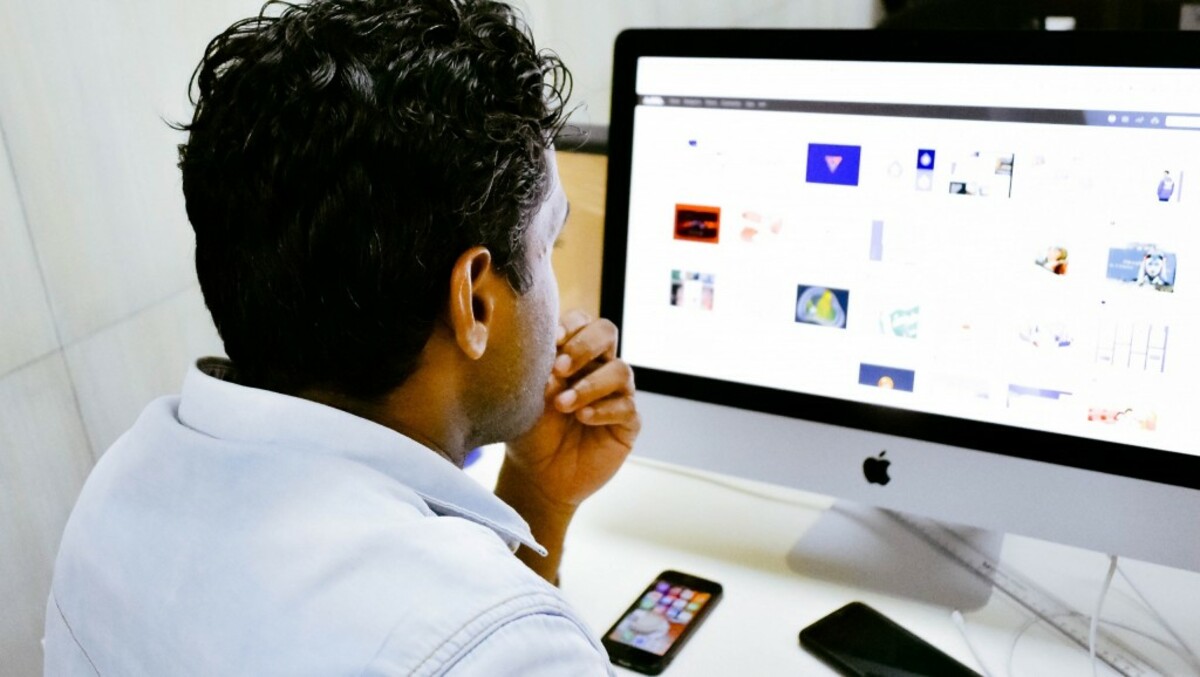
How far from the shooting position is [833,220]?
3.07 ft

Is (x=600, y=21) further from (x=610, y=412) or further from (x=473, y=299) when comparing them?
(x=473, y=299)

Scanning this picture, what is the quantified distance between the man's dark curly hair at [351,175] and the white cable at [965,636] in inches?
22.3

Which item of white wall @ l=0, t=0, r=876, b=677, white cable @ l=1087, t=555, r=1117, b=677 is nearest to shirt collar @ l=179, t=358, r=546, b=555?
white wall @ l=0, t=0, r=876, b=677

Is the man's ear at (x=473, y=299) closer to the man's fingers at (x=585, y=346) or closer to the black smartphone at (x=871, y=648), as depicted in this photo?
the man's fingers at (x=585, y=346)

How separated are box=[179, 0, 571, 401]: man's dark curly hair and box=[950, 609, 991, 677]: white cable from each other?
1.86 ft

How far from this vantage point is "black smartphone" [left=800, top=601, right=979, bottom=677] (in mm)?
851

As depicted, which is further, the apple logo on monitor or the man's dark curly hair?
the apple logo on monitor

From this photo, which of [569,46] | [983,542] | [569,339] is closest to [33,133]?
[569,339]

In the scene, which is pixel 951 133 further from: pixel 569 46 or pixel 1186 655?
pixel 569 46

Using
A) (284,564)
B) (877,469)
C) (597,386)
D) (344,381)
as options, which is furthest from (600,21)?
(284,564)

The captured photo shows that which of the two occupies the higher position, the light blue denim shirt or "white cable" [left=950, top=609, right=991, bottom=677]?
the light blue denim shirt

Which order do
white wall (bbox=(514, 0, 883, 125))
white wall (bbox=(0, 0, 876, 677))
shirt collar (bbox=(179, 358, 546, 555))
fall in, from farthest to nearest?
white wall (bbox=(514, 0, 883, 125)), white wall (bbox=(0, 0, 876, 677)), shirt collar (bbox=(179, 358, 546, 555))

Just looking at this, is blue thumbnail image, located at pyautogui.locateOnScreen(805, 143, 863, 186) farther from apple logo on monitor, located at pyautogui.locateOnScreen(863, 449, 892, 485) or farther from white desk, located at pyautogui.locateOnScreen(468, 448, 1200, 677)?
white desk, located at pyautogui.locateOnScreen(468, 448, 1200, 677)

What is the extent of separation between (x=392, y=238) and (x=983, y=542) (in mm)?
747
